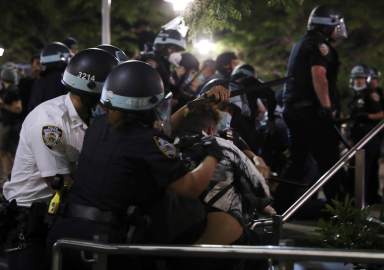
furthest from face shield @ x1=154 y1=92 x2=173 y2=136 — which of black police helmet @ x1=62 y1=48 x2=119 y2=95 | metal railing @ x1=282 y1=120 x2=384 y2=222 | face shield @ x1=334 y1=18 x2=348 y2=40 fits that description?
face shield @ x1=334 y1=18 x2=348 y2=40

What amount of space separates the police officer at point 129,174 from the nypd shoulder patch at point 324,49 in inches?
163

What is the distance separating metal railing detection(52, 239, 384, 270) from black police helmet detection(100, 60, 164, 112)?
2.85 feet

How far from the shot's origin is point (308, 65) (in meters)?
8.59

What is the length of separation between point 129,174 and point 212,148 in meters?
0.50

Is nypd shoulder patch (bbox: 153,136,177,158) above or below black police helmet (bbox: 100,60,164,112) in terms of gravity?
below

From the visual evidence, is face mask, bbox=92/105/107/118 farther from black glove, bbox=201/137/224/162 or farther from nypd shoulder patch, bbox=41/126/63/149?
black glove, bbox=201/137/224/162

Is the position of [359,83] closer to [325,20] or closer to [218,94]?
[325,20]

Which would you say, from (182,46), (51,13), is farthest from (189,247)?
(51,13)

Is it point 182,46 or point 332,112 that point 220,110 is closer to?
point 332,112

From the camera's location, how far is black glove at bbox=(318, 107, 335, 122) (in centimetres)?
849

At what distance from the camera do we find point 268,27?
60.1ft

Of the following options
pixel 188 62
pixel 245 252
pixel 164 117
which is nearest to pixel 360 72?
pixel 188 62

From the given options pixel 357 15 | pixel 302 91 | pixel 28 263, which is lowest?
pixel 28 263

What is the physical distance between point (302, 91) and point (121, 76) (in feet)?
14.5
